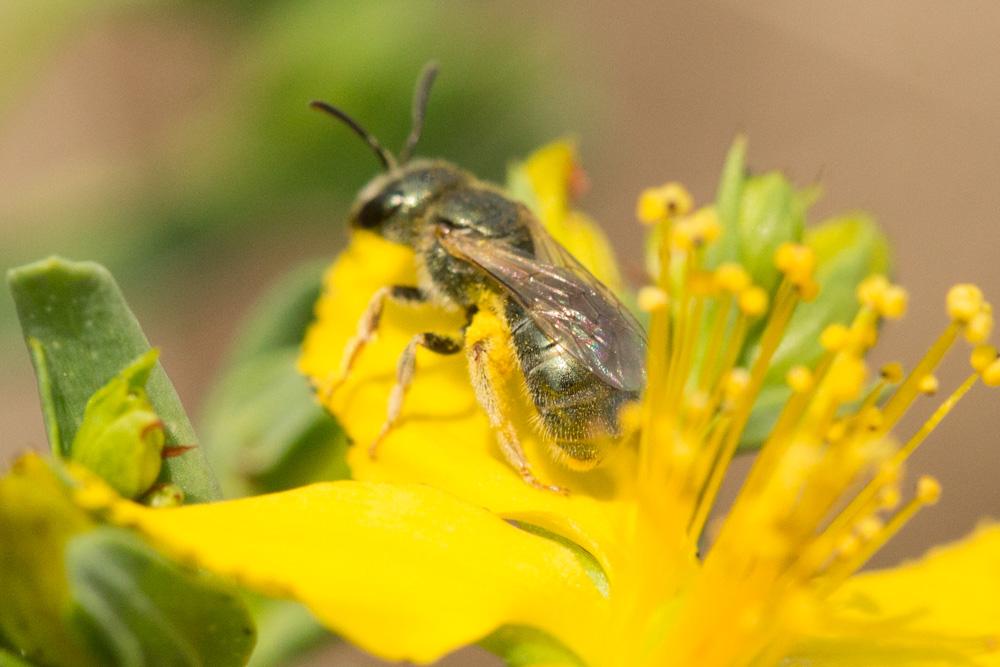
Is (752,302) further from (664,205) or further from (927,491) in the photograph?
(927,491)

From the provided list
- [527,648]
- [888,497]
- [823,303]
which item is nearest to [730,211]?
[823,303]

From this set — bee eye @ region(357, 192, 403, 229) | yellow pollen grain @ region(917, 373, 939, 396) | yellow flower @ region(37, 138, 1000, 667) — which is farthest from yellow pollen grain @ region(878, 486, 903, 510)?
bee eye @ region(357, 192, 403, 229)

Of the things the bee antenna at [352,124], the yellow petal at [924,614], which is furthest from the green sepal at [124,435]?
the yellow petal at [924,614]

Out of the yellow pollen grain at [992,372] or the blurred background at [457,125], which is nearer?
the yellow pollen grain at [992,372]

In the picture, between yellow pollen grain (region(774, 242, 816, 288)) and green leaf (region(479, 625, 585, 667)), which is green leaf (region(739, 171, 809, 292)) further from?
green leaf (region(479, 625, 585, 667))

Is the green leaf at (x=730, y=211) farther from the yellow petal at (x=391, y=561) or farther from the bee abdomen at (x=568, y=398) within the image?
the yellow petal at (x=391, y=561)

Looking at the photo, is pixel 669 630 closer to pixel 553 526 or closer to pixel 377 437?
pixel 553 526
